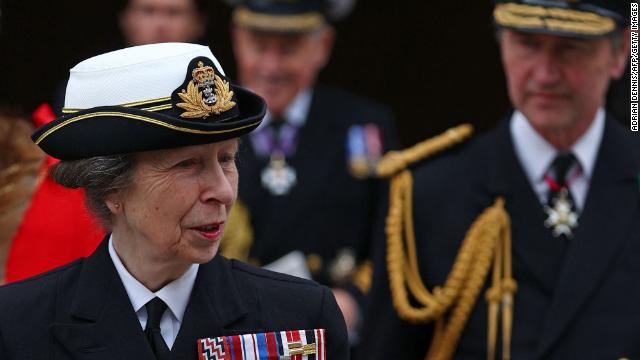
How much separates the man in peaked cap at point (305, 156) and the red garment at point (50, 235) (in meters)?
2.04

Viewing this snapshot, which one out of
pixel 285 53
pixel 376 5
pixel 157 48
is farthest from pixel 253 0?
pixel 157 48

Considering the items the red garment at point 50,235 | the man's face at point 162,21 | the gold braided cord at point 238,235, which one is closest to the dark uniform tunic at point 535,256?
the red garment at point 50,235

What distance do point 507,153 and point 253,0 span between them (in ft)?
7.81

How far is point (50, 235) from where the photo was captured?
445 centimetres

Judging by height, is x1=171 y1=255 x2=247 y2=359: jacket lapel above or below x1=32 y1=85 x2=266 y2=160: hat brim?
below

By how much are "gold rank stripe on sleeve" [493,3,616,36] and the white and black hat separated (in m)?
1.83

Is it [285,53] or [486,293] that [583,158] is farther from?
[285,53]

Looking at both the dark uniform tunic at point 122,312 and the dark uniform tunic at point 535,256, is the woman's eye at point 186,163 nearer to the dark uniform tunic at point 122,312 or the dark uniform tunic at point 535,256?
the dark uniform tunic at point 122,312

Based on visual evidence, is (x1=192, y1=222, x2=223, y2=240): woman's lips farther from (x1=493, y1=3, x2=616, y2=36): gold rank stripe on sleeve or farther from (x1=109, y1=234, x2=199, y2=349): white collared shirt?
(x1=493, y1=3, x2=616, y2=36): gold rank stripe on sleeve

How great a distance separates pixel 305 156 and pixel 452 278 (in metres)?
1.98

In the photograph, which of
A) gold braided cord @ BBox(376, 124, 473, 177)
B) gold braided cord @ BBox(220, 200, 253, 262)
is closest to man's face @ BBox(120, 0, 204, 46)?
gold braided cord @ BBox(220, 200, 253, 262)

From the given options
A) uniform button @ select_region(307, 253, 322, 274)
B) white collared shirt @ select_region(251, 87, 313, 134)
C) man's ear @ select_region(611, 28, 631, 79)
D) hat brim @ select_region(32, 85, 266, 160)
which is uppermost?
hat brim @ select_region(32, 85, 266, 160)

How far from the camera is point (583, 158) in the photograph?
5.11 meters

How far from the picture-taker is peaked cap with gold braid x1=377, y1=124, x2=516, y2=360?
498 centimetres
